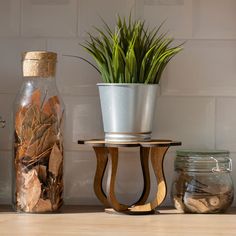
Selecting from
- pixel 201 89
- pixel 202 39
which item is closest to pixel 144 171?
pixel 201 89

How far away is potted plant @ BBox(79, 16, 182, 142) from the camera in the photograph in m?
1.20

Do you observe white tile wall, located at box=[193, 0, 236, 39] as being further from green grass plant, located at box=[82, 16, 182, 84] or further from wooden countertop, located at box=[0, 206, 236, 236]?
wooden countertop, located at box=[0, 206, 236, 236]

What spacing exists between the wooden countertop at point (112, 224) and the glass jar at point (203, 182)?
22mm

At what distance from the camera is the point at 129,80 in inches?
47.6

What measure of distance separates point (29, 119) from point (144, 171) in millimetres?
284

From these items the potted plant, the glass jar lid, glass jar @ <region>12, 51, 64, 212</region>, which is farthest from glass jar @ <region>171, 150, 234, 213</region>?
glass jar @ <region>12, 51, 64, 212</region>

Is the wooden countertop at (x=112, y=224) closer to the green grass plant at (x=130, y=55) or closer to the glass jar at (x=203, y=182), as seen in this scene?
the glass jar at (x=203, y=182)

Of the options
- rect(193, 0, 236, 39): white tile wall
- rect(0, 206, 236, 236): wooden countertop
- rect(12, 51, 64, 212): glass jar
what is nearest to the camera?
rect(0, 206, 236, 236): wooden countertop

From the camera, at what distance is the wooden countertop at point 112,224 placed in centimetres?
100

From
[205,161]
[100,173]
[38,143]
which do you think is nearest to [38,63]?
[38,143]

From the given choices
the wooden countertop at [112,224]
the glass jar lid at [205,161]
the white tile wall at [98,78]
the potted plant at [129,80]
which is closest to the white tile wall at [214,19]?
the white tile wall at [98,78]

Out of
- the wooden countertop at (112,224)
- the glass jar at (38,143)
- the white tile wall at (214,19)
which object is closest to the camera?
the wooden countertop at (112,224)

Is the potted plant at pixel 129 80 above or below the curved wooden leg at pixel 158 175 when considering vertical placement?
above

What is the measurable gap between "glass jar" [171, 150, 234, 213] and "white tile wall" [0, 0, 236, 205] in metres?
0.10
